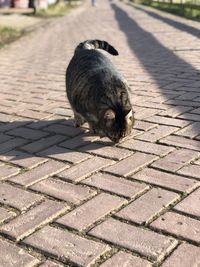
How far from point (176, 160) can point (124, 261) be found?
4.89 ft

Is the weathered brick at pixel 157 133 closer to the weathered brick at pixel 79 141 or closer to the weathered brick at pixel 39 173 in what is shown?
the weathered brick at pixel 79 141

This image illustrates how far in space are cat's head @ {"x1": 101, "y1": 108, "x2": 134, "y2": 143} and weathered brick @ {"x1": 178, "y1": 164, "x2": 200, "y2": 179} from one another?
66cm

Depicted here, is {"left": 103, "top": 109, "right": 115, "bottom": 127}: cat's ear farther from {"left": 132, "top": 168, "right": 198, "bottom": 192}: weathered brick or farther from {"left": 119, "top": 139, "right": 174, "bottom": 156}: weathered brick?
{"left": 132, "top": 168, "right": 198, "bottom": 192}: weathered brick

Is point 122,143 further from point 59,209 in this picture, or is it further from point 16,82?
point 16,82

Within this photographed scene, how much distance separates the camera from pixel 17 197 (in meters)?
3.24

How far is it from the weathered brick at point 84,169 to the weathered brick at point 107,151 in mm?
103

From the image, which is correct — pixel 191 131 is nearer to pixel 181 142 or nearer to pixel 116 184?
pixel 181 142

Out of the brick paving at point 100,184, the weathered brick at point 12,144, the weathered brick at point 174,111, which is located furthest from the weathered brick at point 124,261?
the weathered brick at point 174,111

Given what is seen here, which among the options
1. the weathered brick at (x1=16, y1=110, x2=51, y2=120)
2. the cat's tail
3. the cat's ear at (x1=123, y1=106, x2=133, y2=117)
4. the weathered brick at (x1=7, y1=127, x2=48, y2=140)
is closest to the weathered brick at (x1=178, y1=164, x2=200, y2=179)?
the cat's ear at (x1=123, y1=106, x2=133, y2=117)

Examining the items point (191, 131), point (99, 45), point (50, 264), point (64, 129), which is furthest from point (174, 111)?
point (50, 264)

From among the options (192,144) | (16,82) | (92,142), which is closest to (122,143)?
(92,142)

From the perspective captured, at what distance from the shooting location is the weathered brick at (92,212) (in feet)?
9.37

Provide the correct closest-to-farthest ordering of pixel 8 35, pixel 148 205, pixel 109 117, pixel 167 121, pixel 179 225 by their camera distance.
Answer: pixel 179 225 → pixel 148 205 → pixel 109 117 → pixel 167 121 → pixel 8 35

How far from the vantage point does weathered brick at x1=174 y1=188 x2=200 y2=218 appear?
9.61ft
